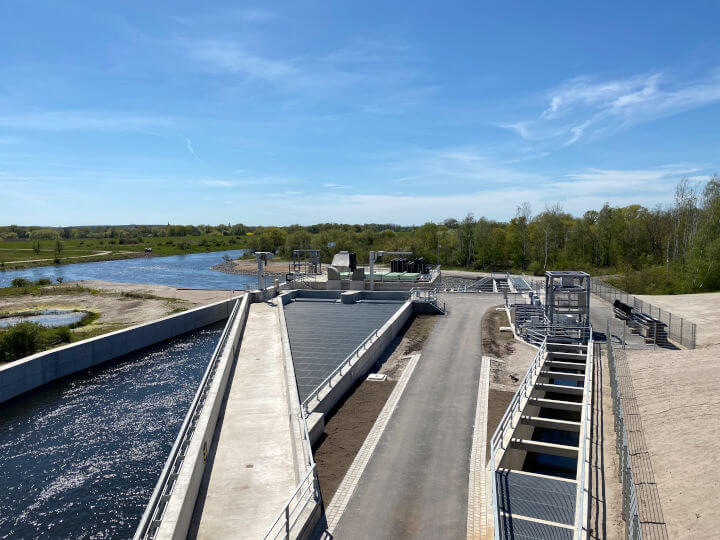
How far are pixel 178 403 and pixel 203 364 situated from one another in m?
6.57

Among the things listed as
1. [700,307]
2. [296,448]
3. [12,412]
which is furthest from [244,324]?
[700,307]

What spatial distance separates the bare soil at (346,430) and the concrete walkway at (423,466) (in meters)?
0.67

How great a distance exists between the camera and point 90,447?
1597cm

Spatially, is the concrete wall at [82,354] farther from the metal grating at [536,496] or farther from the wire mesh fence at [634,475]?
the wire mesh fence at [634,475]

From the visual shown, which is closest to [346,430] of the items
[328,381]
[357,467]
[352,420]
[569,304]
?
[352,420]

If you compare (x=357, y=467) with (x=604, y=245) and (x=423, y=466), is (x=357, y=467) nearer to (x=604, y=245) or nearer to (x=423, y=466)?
(x=423, y=466)

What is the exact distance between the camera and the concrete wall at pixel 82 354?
21.9 metres

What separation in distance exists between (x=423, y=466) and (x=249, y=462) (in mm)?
4521

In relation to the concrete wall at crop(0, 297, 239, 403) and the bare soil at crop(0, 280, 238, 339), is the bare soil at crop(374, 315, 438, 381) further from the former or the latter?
the bare soil at crop(0, 280, 238, 339)

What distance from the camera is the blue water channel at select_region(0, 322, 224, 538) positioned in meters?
12.2

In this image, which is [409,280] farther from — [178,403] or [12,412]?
[12,412]

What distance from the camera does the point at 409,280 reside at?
4691 cm

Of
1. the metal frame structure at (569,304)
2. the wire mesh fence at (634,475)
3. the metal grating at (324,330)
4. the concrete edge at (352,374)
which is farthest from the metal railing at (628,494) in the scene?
the metal frame structure at (569,304)

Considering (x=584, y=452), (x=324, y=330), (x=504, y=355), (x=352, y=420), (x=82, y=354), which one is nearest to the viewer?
(x=584, y=452)
